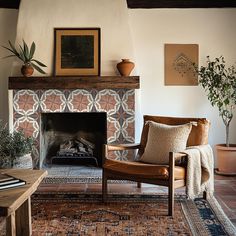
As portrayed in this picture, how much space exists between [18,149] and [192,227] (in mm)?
2472

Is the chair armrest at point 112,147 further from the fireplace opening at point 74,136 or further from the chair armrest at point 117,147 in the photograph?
the fireplace opening at point 74,136

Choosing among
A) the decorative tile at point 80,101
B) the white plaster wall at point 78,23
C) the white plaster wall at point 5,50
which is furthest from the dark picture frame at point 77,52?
the white plaster wall at point 5,50

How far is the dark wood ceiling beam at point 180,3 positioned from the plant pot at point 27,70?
5.51 feet

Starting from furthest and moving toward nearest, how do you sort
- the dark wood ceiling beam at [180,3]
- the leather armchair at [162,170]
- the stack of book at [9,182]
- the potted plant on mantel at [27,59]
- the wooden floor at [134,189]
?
the dark wood ceiling beam at [180,3], the potted plant on mantel at [27,59], the wooden floor at [134,189], the leather armchair at [162,170], the stack of book at [9,182]

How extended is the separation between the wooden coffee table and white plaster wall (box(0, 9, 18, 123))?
103 inches

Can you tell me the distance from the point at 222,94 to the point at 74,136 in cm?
224

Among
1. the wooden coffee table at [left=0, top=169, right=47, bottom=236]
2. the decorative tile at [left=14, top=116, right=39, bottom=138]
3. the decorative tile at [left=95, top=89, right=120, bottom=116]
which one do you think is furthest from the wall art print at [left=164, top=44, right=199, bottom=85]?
the wooden coffee table at [left=0, top=169, right=47, bottom=236]

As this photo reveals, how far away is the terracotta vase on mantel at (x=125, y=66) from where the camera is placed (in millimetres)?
4875

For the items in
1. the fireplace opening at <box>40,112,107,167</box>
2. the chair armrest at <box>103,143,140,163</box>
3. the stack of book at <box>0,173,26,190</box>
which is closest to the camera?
the stack of book at <box>0,173,26,190</box>

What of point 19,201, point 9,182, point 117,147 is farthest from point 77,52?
point 19,201

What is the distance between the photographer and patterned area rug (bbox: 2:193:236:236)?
9.41ft

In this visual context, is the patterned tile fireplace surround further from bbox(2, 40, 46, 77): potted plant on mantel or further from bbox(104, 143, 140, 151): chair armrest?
bbox(104, 143, 140, 151): chair armrest

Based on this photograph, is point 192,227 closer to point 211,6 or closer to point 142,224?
point 142,224

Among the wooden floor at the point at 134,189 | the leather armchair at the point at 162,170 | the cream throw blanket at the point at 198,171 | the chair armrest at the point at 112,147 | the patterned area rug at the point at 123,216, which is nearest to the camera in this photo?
the patterned area rug at the point at 123,216
